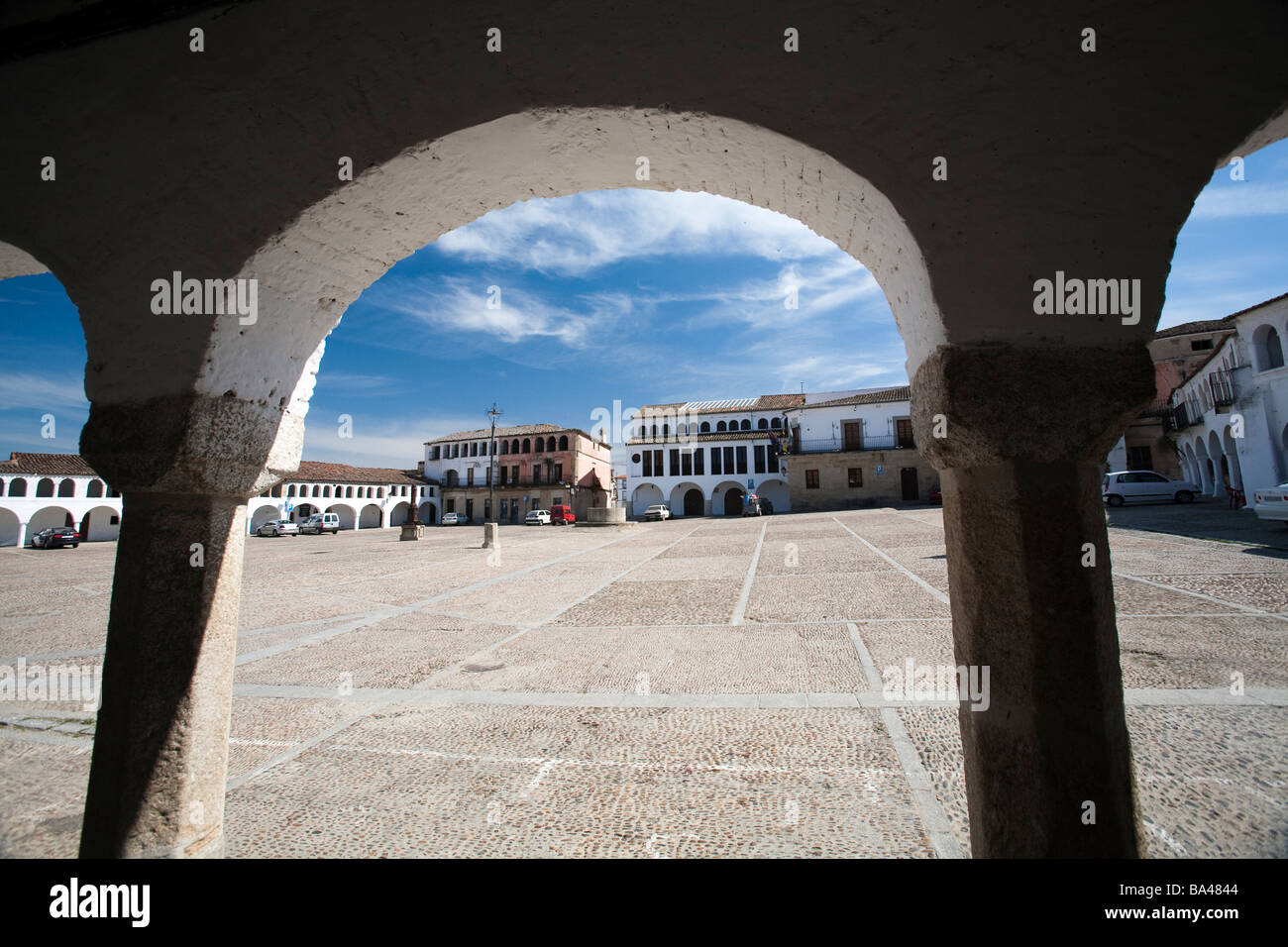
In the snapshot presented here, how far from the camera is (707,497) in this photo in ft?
115

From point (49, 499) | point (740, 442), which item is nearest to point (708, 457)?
point (740, 442)

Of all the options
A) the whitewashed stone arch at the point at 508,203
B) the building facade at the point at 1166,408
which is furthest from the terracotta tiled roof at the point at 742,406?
the whitewashed stone arch at the point at 508,203

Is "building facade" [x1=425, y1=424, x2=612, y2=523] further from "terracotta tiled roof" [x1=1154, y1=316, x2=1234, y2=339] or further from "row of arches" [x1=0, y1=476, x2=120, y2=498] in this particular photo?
"terracotta tiled roof" [x1=1154, y1=316, x2=1234, y2=339]

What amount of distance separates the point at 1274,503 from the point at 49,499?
1676 inches

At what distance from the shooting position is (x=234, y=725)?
3.41 meters

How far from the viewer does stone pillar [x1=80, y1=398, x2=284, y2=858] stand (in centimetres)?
175

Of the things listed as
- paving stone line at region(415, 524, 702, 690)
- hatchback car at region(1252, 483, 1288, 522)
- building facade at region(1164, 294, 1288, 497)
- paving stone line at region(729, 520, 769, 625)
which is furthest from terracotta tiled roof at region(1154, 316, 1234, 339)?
paving stone line at region(415, 524, 702, 690)

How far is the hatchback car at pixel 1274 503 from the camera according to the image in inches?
353

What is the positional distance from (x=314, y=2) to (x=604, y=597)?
21.5 ft

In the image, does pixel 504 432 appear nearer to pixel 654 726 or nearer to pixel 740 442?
pixel 740 442

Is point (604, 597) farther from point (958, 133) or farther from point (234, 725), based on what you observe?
point (958, 133)
